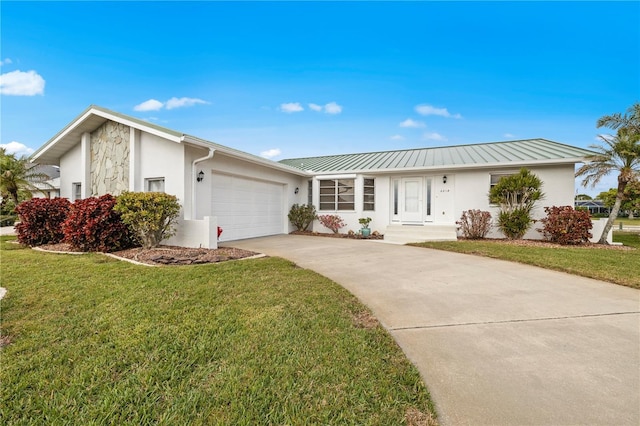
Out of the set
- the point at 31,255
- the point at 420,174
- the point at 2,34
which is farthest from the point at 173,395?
the point at 420,174

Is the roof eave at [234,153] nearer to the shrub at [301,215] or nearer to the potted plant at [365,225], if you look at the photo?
the shrub at [301,215]

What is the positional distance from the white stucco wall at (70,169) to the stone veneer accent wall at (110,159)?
1058mm

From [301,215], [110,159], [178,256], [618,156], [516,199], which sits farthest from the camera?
[301,215]

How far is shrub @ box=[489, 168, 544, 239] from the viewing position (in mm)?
10164

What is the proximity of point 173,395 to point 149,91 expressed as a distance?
1393cm

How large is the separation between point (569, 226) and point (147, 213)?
12.8 metres

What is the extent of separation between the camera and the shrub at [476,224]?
1120 centimetres

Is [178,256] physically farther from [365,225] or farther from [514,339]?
[365,225]

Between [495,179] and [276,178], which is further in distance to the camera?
[276,178]

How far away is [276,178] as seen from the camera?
41.9 ft

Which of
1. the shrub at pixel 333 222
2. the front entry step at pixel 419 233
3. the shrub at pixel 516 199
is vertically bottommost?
the front entry step at pixel 419 233

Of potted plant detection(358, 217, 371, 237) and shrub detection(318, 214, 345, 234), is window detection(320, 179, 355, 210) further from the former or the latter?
potted plant detection(358, 217, 371, 237)

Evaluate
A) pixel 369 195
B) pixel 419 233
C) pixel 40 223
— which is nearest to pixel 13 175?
pixel 40 223

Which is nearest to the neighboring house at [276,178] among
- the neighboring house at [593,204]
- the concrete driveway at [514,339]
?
the concrete driveway at [514,339]
